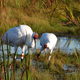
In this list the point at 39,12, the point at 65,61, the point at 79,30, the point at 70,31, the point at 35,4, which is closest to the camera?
the point at 65,61

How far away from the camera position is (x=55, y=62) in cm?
350

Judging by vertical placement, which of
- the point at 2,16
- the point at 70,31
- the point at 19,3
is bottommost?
the point at 70,31

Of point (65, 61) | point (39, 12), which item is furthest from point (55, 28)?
point (65, 61)

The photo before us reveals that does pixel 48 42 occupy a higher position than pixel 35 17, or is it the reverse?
pixel 35 17

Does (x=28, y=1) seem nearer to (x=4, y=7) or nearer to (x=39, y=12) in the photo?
(x=39, y=12)

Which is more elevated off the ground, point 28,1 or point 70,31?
point 28,1

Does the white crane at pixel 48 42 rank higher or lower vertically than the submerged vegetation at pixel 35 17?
lower

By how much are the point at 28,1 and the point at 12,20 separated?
3483 mm

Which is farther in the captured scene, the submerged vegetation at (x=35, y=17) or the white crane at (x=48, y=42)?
the submerged vegetation at (x=35, y=17)

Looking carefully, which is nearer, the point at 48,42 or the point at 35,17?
the point at 48,42

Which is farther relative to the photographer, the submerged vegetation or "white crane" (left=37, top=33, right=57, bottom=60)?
the submerged vegetation

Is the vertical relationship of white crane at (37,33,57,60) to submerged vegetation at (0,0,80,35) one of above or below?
below

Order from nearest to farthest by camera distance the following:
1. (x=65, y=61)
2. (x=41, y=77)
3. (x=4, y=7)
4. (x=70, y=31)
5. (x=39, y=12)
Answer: (x=41, y=77), (x=65, y=61), (x=70, y=31), (x=4, y=7), (x=39, y=12)

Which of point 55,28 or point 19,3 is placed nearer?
point 55,28
